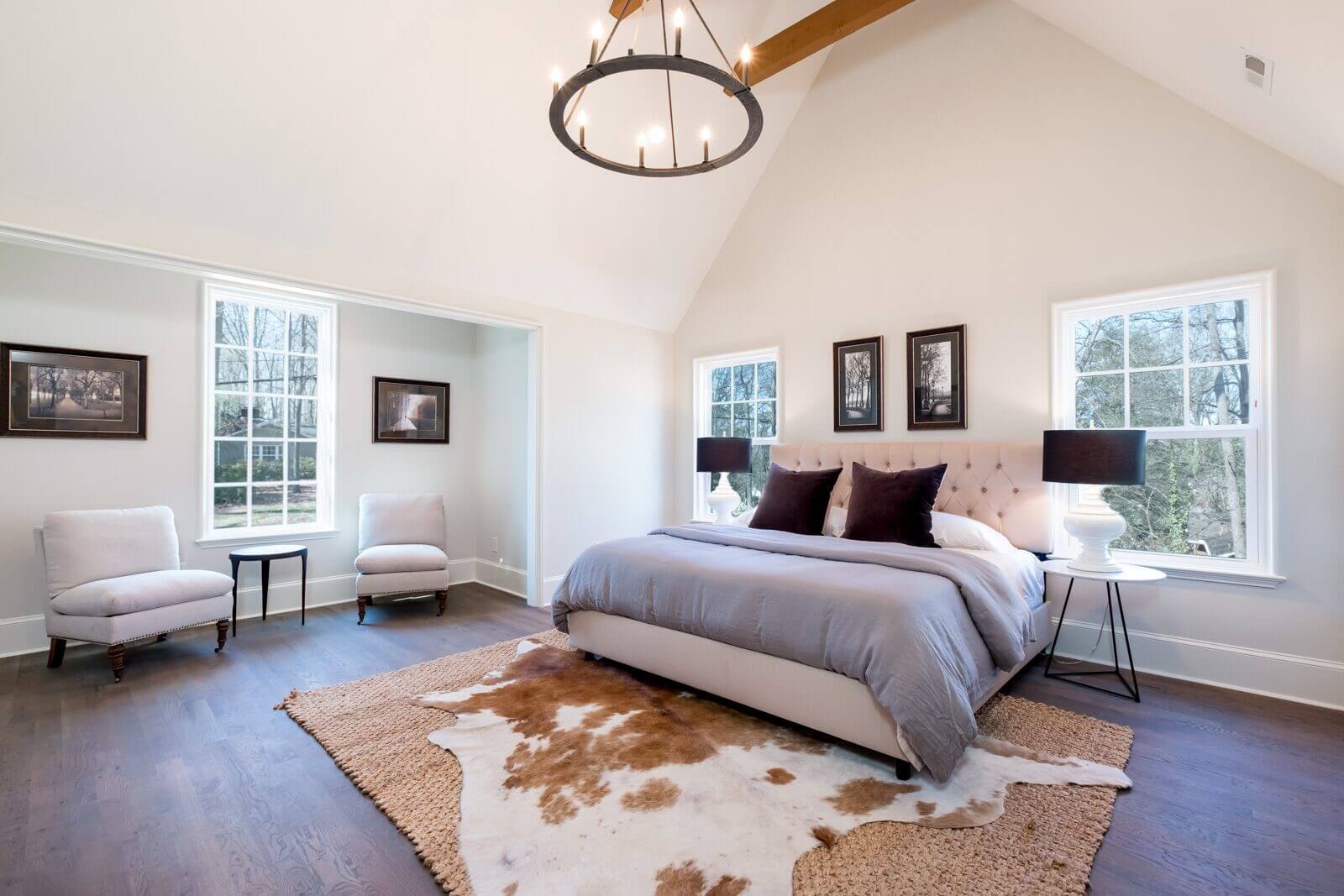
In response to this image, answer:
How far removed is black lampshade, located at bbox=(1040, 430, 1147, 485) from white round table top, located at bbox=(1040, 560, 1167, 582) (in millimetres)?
437

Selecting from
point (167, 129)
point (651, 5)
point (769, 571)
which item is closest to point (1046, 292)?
point (769, 571)

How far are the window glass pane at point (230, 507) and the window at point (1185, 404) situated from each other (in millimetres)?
5563

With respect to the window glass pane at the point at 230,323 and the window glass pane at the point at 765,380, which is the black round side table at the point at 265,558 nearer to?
the window glass pane at the point at 230,323

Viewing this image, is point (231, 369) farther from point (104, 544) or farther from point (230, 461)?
point (104, 544)

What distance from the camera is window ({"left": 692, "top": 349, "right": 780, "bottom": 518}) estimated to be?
4.99m

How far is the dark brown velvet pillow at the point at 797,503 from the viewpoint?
3.67 meters

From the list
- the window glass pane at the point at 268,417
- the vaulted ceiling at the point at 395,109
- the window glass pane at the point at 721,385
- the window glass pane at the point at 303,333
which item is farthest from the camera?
the window glass pane at the point at 721,385

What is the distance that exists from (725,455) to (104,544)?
3.86 meters

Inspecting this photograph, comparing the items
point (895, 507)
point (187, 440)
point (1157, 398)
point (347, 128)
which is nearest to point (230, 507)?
point (187, 440)

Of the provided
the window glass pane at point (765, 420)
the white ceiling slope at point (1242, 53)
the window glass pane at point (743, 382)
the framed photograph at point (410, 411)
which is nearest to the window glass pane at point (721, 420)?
the window glass pane at point (743, 382)

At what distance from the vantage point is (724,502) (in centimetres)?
459

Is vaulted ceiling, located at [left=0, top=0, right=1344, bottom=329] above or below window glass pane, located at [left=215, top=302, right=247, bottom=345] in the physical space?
above

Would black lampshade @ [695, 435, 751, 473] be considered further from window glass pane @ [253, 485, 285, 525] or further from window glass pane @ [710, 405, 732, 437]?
window glass pane @ [253, 485, 285, 525]

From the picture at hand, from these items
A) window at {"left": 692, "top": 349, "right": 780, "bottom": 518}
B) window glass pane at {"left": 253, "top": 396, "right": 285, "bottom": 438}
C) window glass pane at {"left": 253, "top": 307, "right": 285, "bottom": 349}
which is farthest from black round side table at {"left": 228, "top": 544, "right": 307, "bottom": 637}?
window at {"left": 692, "top": 349, "right": 780, "bottom": 518}
